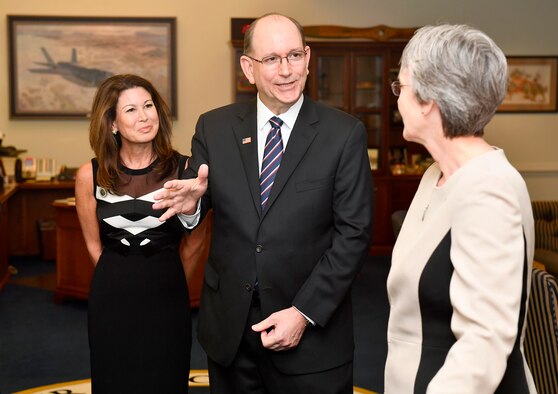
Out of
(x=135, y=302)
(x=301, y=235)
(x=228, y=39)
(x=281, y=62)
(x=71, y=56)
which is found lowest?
(x=135, y=302)

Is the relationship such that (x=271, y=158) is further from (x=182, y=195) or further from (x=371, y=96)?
(x=371, y=96)

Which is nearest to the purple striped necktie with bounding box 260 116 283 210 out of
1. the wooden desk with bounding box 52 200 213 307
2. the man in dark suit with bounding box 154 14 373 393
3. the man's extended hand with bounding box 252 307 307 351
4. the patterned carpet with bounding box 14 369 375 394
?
the man in dark suit with bounding box 154 14 373 393

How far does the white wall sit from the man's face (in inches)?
276

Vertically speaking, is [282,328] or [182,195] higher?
[182,195]

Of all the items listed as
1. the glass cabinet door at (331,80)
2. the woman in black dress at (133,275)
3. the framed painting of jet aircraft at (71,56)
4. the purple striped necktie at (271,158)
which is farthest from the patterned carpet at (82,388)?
the glass cabinet door at (331,80)

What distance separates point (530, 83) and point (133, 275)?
8152 millimetres

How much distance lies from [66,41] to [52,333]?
450cm

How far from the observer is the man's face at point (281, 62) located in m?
2.67

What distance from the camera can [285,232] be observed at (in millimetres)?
2627

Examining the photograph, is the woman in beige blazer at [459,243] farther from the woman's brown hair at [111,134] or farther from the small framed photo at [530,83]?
the small framed photo at [530,83]

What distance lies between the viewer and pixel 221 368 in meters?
2.79

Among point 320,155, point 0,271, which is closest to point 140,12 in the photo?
point 0,271

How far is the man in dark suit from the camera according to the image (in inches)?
103

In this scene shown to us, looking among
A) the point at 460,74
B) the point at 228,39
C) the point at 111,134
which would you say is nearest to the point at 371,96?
the point at 228,39
